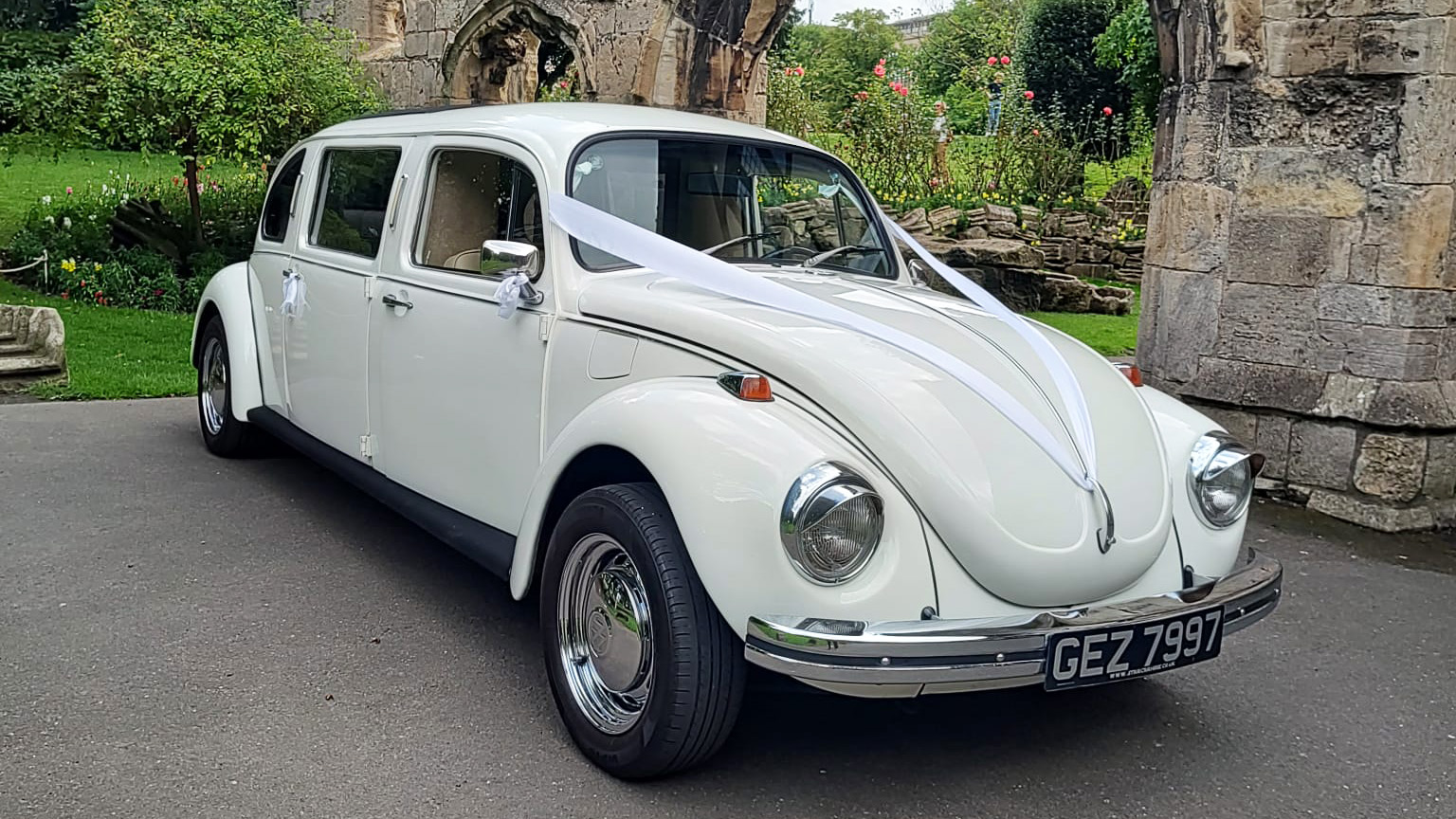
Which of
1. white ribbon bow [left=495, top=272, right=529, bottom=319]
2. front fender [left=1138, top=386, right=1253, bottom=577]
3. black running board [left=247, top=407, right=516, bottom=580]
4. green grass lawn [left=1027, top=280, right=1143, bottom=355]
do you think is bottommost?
green grass lawn [left=1027, top=280, right=1143, bottom=355]

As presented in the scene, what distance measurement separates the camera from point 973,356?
3.34m

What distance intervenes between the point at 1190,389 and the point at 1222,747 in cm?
361

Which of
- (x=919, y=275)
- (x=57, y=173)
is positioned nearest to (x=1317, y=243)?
(x=919, y=275)

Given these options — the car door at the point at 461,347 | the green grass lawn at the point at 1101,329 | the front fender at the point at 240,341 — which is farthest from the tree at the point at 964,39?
the car door at the point at 461,347

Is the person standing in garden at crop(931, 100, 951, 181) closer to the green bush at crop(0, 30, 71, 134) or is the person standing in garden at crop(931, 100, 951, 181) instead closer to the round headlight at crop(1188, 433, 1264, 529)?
the green bush at crop(0, 30, 71, 134)

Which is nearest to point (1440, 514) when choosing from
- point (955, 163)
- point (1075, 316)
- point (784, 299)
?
point (784, 299)

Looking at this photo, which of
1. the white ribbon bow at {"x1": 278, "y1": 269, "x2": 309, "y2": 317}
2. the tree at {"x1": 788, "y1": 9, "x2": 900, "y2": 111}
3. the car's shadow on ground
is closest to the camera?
the car's shadow on ground

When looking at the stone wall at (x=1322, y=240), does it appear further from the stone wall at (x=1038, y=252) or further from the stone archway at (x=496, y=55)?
the stone archway at (x=496, y=55)

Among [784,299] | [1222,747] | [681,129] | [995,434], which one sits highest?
[681,129]

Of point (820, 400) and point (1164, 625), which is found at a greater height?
point (820, 400)

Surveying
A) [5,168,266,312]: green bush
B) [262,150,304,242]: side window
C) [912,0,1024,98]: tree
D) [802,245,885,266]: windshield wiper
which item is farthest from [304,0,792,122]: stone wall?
[912,0,1024,98]: tree

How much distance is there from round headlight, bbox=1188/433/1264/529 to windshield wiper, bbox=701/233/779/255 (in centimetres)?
152

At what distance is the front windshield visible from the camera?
3984 millimetres

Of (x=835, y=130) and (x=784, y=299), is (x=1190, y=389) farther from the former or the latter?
(x=835, y=130)
